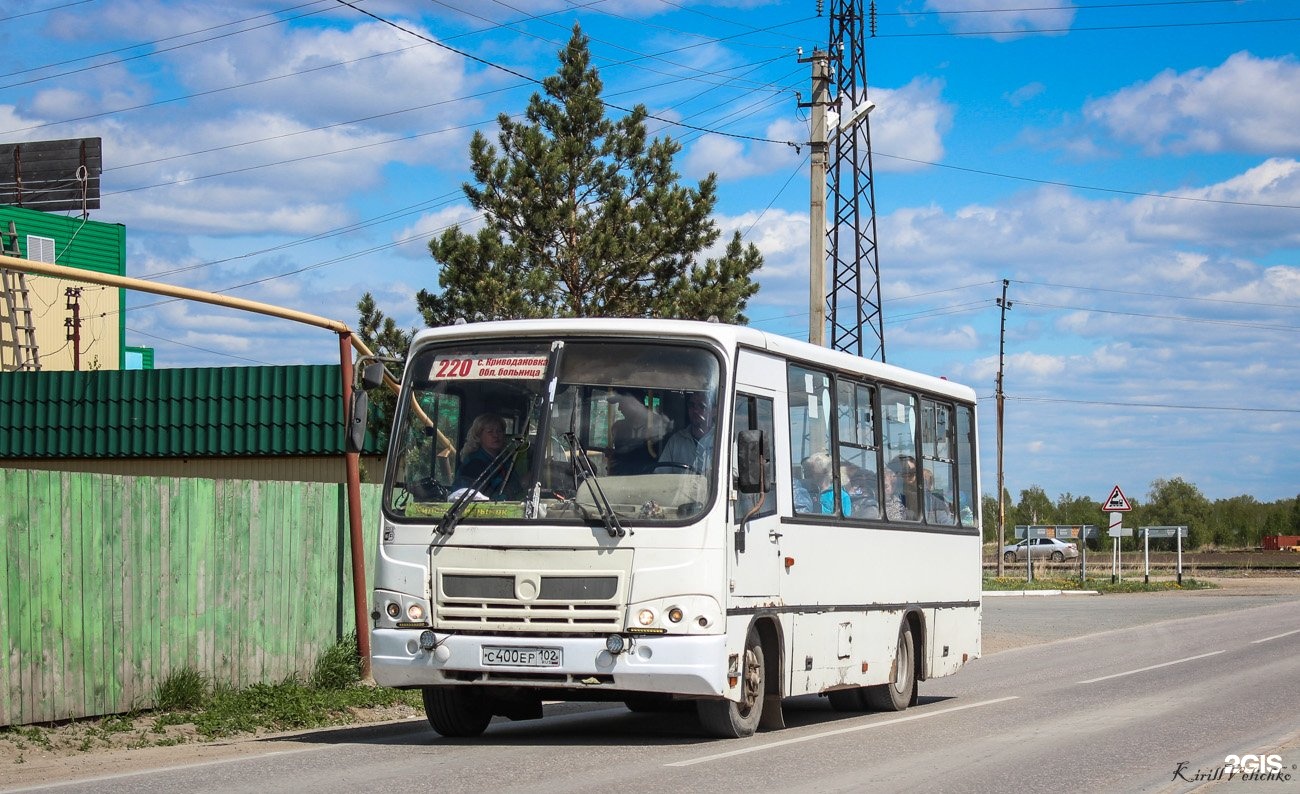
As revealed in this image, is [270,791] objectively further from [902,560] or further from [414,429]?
[902,560]

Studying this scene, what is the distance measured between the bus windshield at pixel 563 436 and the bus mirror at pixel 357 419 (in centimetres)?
36

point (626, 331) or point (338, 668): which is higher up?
point (626, 331)

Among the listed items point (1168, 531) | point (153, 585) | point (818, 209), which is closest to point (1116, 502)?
point (1168, 531)

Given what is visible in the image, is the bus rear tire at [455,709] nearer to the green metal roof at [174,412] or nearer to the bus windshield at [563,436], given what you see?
the bus windshield at [563,436]

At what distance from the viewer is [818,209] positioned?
23453 mm

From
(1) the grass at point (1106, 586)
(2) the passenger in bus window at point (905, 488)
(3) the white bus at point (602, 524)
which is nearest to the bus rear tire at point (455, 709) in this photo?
(3) the white bus at point (602, 524)

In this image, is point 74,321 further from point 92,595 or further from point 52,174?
point 92,595

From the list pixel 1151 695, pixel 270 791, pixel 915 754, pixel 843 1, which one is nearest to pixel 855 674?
pixel 915 754

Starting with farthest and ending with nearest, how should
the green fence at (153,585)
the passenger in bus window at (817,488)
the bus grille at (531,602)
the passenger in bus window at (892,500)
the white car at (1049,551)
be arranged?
the white car at (1049,551) < the passenger in bus window at (892,500) < the passenger in bus window at (817,488) < the green fence at (153,585) < the bus grille at (531,602)

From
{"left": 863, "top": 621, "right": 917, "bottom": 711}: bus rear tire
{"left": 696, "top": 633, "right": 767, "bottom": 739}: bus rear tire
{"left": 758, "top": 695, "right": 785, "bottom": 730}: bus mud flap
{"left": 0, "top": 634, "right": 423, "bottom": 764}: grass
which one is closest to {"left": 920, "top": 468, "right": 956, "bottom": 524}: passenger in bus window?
{"left": 863, "top": 621, "right": 917, "bottom": 711}: bus rear tire

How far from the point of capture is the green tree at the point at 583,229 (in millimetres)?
23344

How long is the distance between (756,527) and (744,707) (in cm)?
130

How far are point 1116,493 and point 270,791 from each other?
44.7 m

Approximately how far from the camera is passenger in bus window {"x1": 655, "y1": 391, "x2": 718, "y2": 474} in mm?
11477
